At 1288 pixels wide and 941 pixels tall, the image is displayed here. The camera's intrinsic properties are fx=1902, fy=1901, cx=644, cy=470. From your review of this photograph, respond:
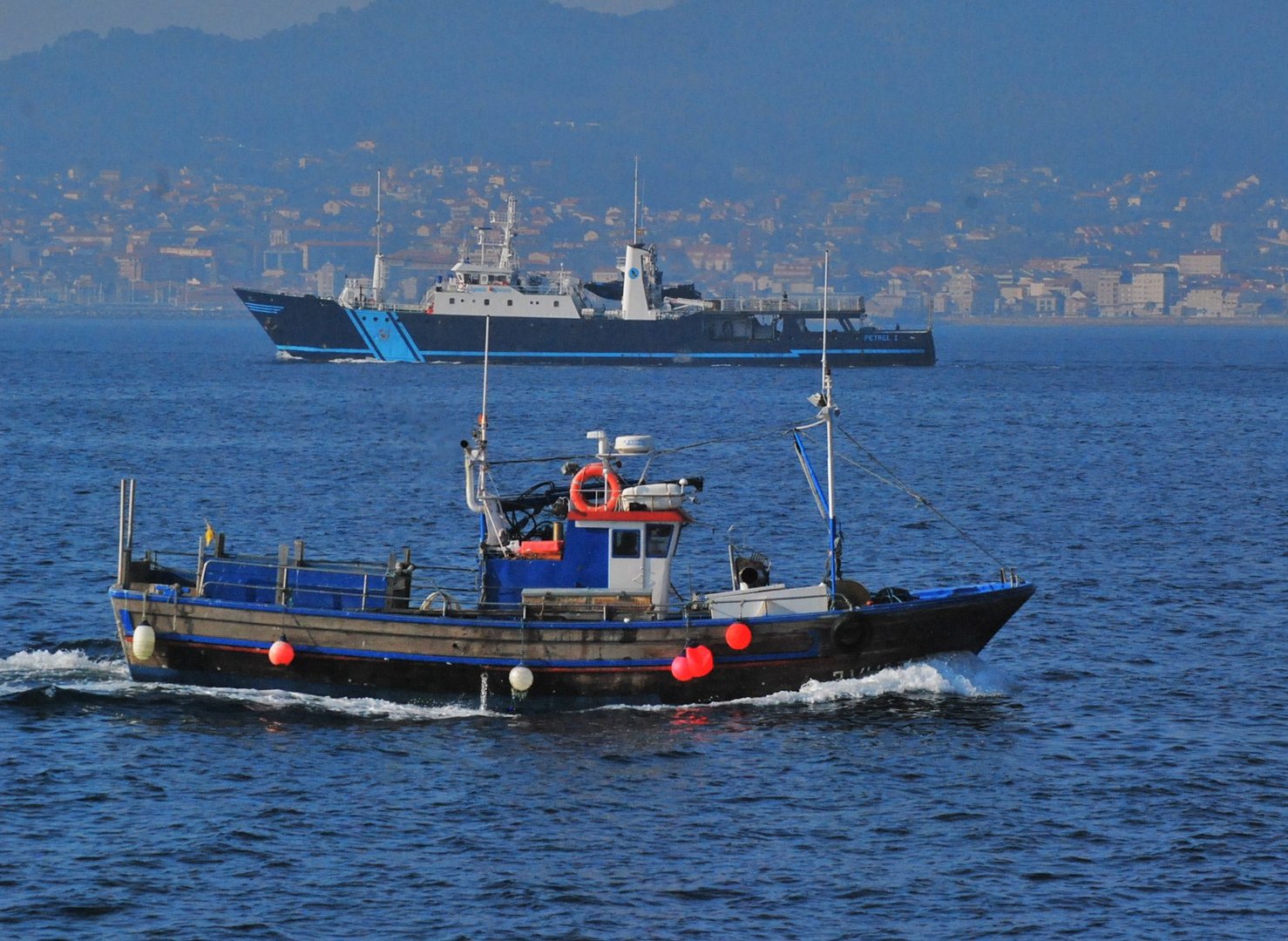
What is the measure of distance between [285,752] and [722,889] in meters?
8.79

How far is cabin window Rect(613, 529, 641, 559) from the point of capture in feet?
111

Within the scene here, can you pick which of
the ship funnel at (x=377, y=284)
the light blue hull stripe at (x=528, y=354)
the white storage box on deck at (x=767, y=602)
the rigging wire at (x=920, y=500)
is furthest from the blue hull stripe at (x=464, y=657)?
the ship funnel at (x=377, y=284)

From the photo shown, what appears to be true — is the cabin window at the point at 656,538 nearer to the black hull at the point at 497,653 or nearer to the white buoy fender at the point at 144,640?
the black hull at the point at 497,653

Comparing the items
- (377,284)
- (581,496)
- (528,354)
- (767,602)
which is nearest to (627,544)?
(581,496)

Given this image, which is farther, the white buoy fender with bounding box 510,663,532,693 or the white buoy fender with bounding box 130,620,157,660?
the white buoy fender with bounding box 130,620,157,660

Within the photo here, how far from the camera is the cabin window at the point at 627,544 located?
1329 inches

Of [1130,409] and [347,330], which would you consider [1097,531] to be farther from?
[347,330]

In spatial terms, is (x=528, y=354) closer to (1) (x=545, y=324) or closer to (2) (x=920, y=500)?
(1) (x=545, y=324)

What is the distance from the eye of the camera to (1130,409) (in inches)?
4469

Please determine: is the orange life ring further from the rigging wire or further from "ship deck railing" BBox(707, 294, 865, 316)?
"ship deck railing" BBox(707, 294, 865, 316)

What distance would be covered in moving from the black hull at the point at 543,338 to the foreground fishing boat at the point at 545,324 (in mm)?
66

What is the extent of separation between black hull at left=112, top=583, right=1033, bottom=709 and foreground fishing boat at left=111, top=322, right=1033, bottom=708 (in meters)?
0.03

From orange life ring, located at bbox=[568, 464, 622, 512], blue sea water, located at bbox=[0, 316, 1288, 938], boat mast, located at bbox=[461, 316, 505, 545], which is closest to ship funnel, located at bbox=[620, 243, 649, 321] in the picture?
blue sea water, located at bbox=[0, 316, 1288, 938]

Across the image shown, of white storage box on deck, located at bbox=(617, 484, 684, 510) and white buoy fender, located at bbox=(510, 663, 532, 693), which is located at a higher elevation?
white storage box on deck, located at bbox=(617, 484, 684, 510)
